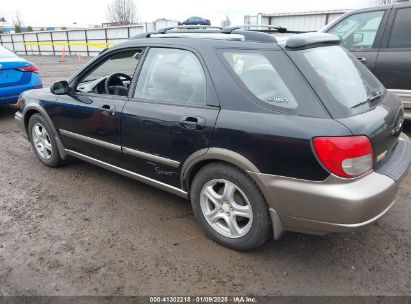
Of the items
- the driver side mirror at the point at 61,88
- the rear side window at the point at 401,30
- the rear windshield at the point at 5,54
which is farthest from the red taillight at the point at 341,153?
the rear windshield at the point at 5,54

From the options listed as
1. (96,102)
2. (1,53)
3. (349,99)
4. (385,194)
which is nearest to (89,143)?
(96,102)

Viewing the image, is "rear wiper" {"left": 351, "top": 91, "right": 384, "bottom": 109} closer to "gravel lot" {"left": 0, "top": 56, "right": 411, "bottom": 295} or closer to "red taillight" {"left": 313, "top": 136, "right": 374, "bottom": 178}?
"red taillight" {"left": 313, "top": 136, "right": 374, "bottom": 178}

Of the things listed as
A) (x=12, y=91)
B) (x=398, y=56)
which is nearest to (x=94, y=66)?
(x=12, y=91)

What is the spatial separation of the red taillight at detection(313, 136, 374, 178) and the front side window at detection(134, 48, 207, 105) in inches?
40.0

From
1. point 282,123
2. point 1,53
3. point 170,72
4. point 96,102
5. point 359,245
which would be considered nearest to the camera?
point 282,123

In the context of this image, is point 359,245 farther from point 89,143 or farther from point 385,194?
point 89,143

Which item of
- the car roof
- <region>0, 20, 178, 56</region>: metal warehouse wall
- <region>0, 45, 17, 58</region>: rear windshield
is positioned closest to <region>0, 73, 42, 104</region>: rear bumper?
<region>0, 45, 17, 58</region>: rear windshield

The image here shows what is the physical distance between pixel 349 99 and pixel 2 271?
285cm

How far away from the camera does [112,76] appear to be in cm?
410

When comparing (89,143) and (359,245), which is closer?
(359,245)

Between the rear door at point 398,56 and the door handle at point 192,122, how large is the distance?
356 cm

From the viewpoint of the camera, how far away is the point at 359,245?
3.00m

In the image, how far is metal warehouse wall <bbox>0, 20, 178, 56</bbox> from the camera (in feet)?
77.3

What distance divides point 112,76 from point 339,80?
246 cm
